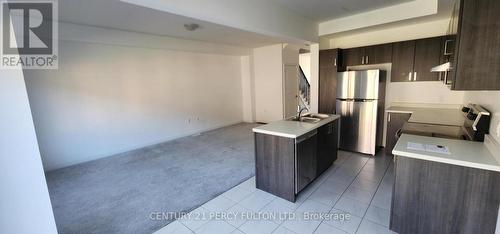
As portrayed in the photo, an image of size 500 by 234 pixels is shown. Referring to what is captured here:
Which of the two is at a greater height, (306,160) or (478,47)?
(478,47)

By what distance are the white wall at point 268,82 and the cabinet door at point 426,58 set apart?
3.27 metres

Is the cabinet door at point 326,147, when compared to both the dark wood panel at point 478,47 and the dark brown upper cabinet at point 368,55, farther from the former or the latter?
the dark brown upper cabinet at point 368,55

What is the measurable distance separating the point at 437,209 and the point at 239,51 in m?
5.76

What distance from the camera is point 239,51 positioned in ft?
21.2

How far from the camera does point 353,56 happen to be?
425cm

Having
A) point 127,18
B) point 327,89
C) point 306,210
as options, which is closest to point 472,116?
point 306,210

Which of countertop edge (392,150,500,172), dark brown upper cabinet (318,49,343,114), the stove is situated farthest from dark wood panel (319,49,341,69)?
countertop edge (392,150,500,172)

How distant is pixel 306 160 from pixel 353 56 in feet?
9.02

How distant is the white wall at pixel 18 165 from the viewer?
3.56ft

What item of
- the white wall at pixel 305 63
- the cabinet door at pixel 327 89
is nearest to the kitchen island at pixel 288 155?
the cabinet door at pixel 327 89

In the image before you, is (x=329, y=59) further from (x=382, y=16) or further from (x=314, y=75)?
(x=382, y=16)

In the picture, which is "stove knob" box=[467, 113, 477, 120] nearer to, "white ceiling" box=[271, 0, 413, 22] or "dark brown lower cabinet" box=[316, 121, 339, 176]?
"dark brown lower cabinet" box=[316, 121, 339, 176]

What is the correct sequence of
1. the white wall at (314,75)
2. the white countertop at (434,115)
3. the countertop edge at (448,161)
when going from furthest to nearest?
the white wall at (314,75) → the white countertop at (434,115) → the countertop edge at (448,161)

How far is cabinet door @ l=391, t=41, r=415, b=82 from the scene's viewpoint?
367 cm
